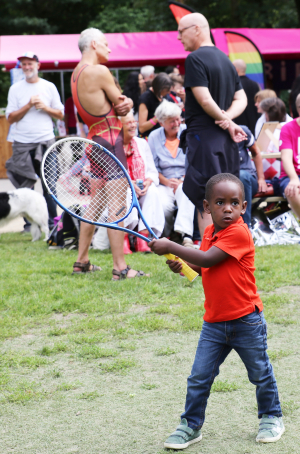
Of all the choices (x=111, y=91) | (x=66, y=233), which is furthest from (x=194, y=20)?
(x=66, y=233)

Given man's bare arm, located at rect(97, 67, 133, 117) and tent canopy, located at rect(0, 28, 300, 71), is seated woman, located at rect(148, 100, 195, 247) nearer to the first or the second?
man's bare arm, located at rect(97, 67, 133, 117)

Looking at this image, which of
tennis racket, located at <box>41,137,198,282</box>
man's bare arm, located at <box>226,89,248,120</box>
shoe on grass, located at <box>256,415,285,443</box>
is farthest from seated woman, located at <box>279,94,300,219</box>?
shoe on grass, located at <box>256,415,285,443</box>

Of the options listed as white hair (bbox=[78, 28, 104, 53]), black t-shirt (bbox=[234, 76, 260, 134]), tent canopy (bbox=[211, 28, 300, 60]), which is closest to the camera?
white hair (bbox=[78, 28, 104, 53])

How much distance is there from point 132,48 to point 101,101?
9.57m

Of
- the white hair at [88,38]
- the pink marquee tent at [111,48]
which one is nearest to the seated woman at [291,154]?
the white hair at [88,38]

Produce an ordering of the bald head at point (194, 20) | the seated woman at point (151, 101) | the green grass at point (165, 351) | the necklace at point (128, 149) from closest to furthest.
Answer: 1. the green grass at point (165, 351)
2. the bald head at point (194, 20)
3. the necklace at point (128, 149)
4. the seated woman at point (151, 101)

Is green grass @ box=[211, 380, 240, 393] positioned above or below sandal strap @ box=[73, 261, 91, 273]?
below

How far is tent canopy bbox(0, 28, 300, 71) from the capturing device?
505 inches

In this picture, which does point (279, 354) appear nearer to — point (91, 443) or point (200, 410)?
point (200, 410)

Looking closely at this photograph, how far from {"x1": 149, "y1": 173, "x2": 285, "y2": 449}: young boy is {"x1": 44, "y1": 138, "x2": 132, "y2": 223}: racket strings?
87.3 inches

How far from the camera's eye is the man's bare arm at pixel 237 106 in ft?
16.2

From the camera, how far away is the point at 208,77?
4785 mm

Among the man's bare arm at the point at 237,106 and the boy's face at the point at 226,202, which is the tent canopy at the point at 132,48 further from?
the boy's face at the point at 226,202

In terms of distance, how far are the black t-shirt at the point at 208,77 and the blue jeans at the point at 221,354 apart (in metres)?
2.81
